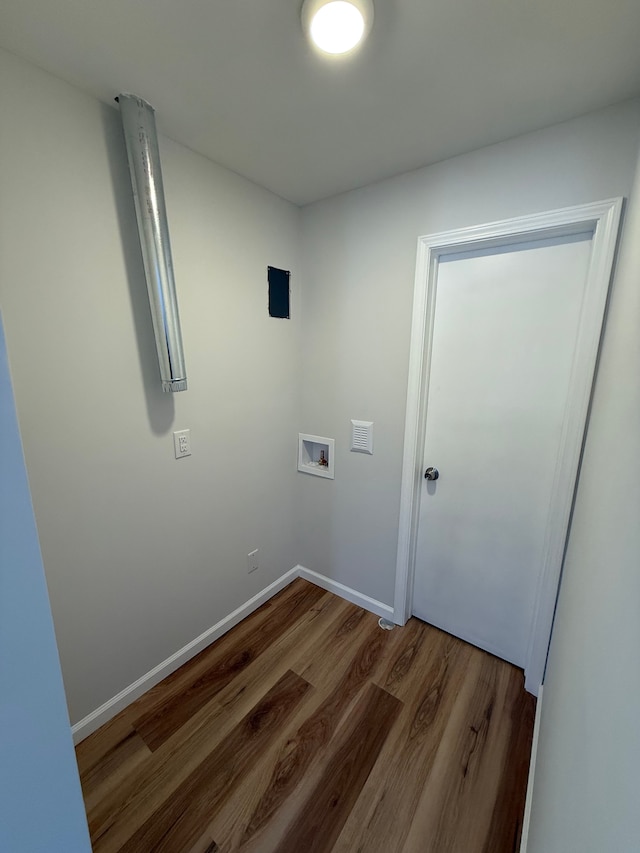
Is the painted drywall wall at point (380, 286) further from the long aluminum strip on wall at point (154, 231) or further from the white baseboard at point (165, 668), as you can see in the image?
the long aluminum strip on wall at point (154, 231)

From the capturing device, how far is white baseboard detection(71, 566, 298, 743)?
1.44 metres

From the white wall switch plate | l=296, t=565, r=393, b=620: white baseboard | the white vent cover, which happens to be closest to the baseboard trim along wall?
l=296, t=565, r=393, b=620: white baseboard

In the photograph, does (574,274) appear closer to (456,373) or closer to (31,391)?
(456,373)

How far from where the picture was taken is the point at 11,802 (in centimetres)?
51

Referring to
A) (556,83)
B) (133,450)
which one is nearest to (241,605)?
(133,450)

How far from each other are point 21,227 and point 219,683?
6.80 feet

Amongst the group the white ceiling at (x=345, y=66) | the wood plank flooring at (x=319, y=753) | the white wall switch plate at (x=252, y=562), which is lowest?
the wood plank flooring at (x=319, y=753)

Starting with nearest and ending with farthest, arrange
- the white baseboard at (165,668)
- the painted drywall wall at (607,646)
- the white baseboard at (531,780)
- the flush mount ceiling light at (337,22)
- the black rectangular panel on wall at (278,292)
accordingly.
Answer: the painted drywall wall at (607,646)
the flush mount ceiling light at (337,22)
the white baseboard at (531,780)
the white baseboard at (165,668)
the black rectangular panel on wall at (278,292)

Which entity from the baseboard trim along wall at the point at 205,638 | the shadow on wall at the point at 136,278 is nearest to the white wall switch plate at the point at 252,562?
the baseboard trim along wall at the point at 205,638

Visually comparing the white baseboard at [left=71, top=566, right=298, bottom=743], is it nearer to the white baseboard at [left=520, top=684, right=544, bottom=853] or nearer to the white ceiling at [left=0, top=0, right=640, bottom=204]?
the white baseboard at [left=520, top=684, right=544, bottom=853]

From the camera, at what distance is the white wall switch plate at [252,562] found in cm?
208

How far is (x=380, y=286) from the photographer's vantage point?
5.98ft

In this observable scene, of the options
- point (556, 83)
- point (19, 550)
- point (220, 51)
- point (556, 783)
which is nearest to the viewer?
point (19, 550)

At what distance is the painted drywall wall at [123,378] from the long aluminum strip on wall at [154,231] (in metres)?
0.09
